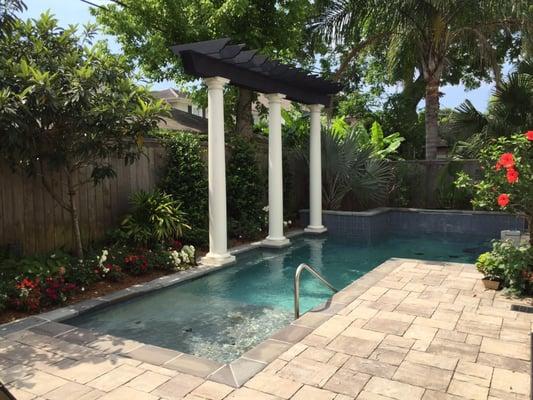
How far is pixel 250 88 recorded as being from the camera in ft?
30.0

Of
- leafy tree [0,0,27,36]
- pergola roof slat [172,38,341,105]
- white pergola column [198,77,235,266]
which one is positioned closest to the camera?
leafy tree [0,0,27,36]

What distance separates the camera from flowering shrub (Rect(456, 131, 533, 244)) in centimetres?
548

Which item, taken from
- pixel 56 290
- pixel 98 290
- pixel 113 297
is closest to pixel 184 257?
pixel 98 290

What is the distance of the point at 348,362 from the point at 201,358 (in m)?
1.24

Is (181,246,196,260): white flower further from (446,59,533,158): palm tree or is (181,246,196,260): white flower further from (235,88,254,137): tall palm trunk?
(235,88,254,137): tall palm trunk

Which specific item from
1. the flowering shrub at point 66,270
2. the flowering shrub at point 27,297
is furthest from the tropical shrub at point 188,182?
the flowering shrub at point 27,297

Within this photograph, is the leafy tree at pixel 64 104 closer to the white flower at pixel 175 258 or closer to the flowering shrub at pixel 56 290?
the flowering shrub at pixel 56 290

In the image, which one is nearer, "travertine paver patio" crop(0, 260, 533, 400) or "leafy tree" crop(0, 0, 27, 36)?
"travertine paver patio" crop(0, 260, 533, 400)

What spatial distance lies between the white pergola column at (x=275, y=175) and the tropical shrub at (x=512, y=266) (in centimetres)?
481

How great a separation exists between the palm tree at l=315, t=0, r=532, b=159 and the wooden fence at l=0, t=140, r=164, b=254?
8.18 meters

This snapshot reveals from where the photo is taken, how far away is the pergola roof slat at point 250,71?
7.38 meters

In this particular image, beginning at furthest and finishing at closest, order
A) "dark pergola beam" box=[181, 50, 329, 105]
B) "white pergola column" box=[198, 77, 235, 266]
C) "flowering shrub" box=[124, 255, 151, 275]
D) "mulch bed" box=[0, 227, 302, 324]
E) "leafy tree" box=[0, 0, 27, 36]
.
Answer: "white pergola column" box=[198, 77, 235, 266] → "dark pergola beam" box=[181, 50, 329, 105] → "flowering shrub" box=[124, 255, 151, 275] → "mulch bed" box=[0, 227, 302, 324] → "leafy tree" box=[0, 0, 27, 36]

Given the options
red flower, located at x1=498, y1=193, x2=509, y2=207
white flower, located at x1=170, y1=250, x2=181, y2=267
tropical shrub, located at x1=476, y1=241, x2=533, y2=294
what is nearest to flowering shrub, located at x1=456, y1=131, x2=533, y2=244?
red flower, located at x1=498, y1=193, x2=509, y2=207

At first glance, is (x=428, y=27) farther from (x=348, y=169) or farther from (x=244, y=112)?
(x=244, y=112)
